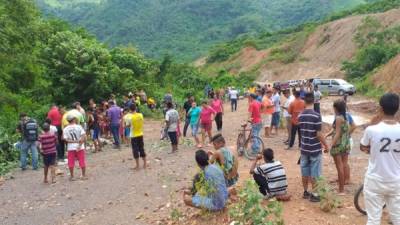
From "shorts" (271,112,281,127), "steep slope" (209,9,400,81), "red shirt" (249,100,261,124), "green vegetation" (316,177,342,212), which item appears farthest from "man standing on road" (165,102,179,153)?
"steep slope" (209,9,400,81)

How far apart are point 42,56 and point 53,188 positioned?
1462 centimetres

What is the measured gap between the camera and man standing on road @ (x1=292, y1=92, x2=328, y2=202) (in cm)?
776

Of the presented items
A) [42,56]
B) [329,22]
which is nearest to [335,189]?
[42,56]

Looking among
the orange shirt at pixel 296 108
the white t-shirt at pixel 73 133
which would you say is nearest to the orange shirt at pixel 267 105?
the orange shirt at pixel 296 108

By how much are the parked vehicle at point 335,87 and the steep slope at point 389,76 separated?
185cm

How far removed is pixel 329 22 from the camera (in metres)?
67.6

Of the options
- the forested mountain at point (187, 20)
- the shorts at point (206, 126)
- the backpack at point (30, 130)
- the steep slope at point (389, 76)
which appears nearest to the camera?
the backpack at point (30, 130)

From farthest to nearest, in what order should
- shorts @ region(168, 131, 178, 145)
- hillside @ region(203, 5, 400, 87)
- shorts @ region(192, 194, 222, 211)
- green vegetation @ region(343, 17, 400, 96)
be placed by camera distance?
1. hillside @ region(203, 5, 400, 87)
2. green vegetation @ region(343, 17, 400, 96)
3. shorts @ region(168, 131, 178, 145)
4. shorts @ region(192, 194, 222, 211)

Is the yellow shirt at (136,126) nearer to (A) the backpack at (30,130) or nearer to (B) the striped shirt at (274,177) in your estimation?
(A) the backpack at (30,130)

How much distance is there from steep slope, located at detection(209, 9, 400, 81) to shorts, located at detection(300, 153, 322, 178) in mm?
42663

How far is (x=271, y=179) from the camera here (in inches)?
316

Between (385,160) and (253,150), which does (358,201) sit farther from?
(253,150)

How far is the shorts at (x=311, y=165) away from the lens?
7.87 m

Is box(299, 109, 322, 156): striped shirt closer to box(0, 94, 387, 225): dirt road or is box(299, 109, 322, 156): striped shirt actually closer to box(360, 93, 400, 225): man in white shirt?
box(0, 94, 387, 225): dirt road
